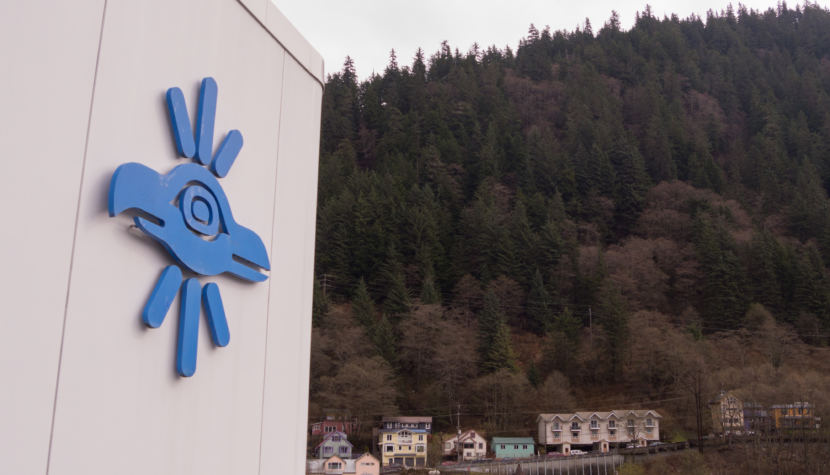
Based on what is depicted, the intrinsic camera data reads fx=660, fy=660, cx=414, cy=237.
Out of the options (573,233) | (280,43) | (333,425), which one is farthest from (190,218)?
(573,233)

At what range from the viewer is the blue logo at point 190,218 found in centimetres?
455

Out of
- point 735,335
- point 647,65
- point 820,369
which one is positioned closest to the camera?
point 820,369

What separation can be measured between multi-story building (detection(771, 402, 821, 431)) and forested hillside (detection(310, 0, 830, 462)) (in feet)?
2.09

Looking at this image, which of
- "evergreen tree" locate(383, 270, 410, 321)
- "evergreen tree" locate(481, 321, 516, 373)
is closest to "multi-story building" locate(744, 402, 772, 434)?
"evergreen tree" locate(481, 321, 516, 373)

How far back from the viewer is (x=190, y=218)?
5090mm

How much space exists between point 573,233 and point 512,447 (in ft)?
90.5

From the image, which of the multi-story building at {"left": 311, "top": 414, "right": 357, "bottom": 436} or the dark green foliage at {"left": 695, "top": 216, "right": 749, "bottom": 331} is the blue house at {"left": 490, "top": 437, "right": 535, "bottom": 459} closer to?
the multi-story building at {"left": 311, "top": 414, "right": 357, "bottom": 436}

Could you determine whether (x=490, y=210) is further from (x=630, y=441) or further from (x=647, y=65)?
(x=647, y=65)

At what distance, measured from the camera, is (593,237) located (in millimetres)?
63156

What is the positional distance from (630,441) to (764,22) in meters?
100

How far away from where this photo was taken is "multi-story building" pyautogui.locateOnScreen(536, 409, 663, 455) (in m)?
39.2

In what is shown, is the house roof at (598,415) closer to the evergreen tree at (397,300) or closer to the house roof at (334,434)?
the house roof at (334,434)

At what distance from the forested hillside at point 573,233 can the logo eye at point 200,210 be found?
33.4 m

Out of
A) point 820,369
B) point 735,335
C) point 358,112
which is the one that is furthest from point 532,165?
point 820,369
